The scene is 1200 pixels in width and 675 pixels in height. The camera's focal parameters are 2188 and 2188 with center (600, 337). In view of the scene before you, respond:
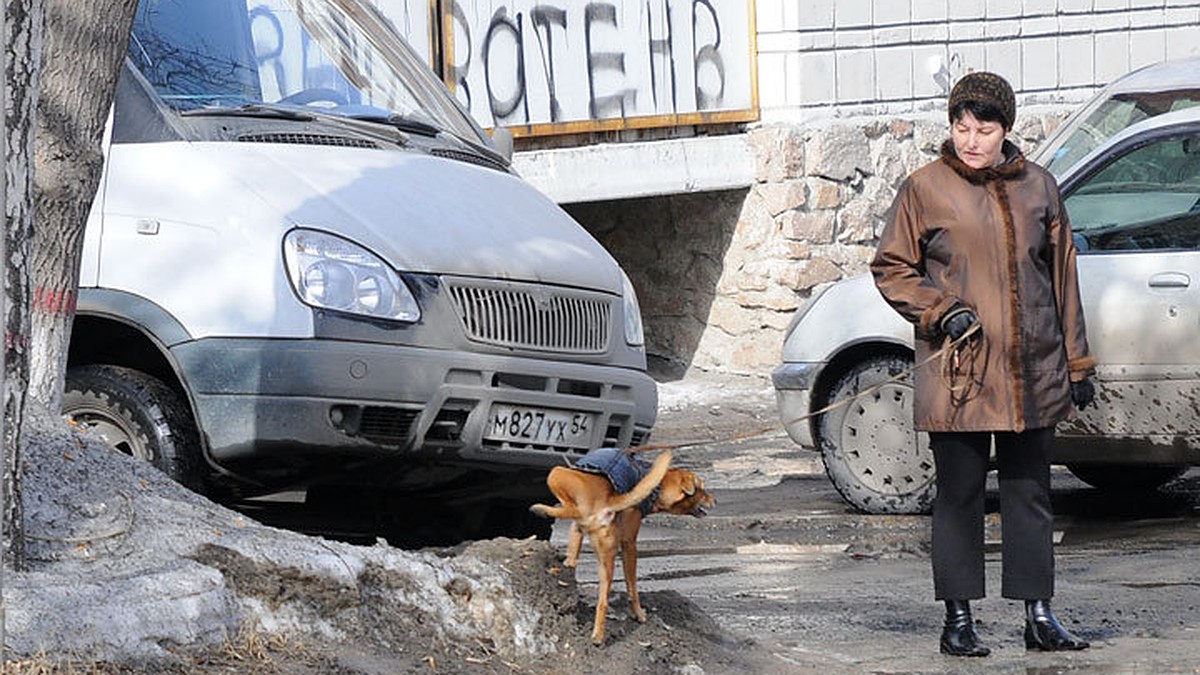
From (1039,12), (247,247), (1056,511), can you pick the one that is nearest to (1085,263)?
(1056,511)

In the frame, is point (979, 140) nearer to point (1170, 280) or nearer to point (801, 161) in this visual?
point (1170, 280)

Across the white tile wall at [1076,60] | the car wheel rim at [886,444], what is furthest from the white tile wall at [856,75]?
the car wheel rim at [886,444]

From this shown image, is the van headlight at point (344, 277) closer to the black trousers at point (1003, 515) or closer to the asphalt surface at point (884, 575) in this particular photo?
the asphalt surface at point (884, 575)

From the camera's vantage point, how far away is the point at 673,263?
1564 centimetres

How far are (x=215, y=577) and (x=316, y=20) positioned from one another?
12.6 feet

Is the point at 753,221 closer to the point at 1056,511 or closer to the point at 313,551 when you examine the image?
the point at 1056,511

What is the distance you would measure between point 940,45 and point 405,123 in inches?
338

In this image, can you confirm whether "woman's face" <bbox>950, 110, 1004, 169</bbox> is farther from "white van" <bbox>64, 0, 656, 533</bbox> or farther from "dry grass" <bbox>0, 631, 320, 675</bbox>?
"dry grass" <bbox>0, 631, 320, 675</bbox>

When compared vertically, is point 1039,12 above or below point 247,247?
above

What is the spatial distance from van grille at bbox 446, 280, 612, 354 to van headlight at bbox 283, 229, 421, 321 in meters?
0.20

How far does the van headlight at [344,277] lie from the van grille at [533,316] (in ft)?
0.67

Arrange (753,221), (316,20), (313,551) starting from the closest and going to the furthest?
(313,551) < (316,20) < (753,221)

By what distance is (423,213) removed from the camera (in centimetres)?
713

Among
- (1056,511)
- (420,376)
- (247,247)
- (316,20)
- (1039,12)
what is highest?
(1039,12)
